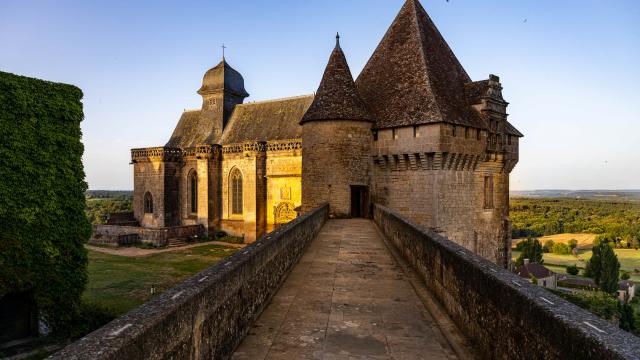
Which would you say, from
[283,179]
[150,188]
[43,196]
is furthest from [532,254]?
[43,196]

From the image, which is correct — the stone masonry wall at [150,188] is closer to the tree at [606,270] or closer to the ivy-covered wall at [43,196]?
the ivy-covered wall at [43,196]

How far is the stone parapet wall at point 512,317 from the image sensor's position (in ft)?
7.25

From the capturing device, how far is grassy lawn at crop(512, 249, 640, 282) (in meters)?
85.8

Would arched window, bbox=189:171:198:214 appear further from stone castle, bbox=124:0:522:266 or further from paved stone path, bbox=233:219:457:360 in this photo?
paved stone path, bbox=233:219:457:360

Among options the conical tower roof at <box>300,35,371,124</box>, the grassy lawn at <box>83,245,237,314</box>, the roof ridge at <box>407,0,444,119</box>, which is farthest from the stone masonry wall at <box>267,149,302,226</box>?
the roof ridge at <box>407,0,444,119</box>

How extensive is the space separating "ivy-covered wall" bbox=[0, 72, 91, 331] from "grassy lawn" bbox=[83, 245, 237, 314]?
7.58ft

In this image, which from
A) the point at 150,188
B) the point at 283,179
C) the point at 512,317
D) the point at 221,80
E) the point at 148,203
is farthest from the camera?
the point at 221,80

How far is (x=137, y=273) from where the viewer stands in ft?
66.0

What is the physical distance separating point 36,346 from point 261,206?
17.6 metres

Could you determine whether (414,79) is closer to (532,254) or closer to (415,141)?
(415,141)

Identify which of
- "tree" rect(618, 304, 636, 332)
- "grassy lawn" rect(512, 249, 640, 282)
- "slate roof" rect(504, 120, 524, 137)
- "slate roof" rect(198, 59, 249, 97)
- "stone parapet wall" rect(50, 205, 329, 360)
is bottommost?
"grassy lawn" rect(512, 249, 640, 282)

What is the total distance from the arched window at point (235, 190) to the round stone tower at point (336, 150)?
1331 cm

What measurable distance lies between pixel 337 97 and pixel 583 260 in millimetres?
94446

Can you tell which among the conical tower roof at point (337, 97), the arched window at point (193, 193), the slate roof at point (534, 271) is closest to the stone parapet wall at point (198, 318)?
the conical tower roof at point (337, 97)
